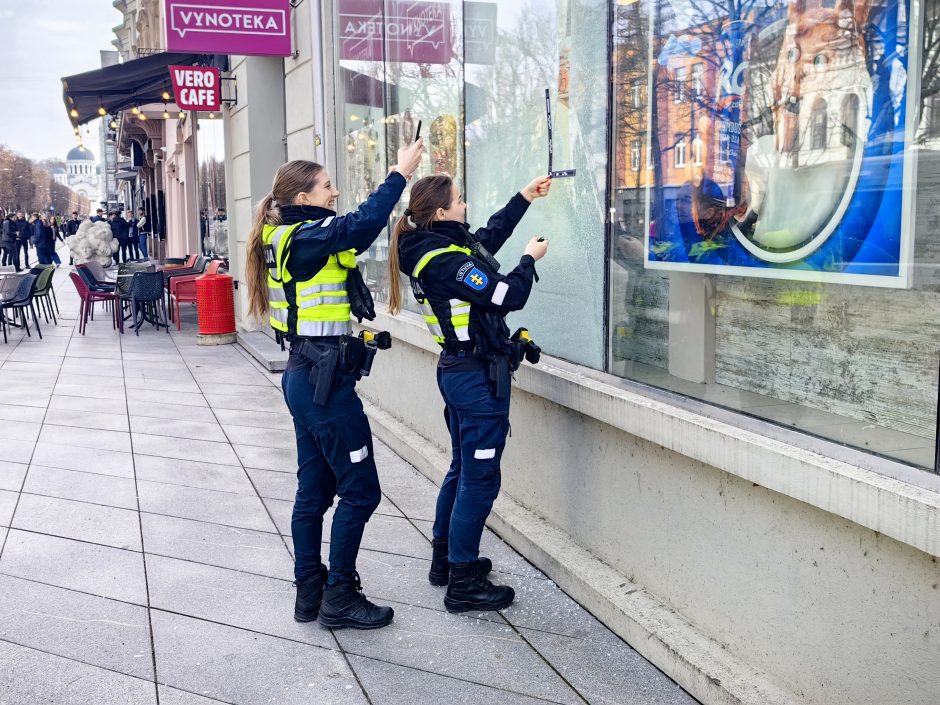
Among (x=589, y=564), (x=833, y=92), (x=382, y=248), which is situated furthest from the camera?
(x=382, y=248)

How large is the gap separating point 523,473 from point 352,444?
4.62 feet

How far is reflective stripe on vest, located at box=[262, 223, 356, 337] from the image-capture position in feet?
12.5

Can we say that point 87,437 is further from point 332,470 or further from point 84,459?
point 332,470

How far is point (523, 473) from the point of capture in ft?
16.3

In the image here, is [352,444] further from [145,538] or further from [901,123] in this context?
[901,123]

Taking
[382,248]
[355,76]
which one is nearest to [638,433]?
[382,248]

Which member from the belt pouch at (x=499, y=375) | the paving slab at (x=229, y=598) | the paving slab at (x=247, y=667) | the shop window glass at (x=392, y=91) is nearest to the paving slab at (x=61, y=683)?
the paving slab at (x=247, y=667)

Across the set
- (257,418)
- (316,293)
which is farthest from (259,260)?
(257,418)

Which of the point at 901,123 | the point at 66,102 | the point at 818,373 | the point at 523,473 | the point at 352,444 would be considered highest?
the point at 66,102

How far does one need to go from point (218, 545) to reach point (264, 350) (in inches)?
256

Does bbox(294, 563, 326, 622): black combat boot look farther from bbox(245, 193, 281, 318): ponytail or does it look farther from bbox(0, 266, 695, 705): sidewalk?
bbox(245, 193, 281, 318): ponytail

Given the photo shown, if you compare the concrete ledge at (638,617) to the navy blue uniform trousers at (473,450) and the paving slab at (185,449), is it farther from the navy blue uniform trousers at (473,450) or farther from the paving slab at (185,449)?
the paving slab at (185,449)

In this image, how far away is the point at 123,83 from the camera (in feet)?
49.7

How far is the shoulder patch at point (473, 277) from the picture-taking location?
3.72 meters
